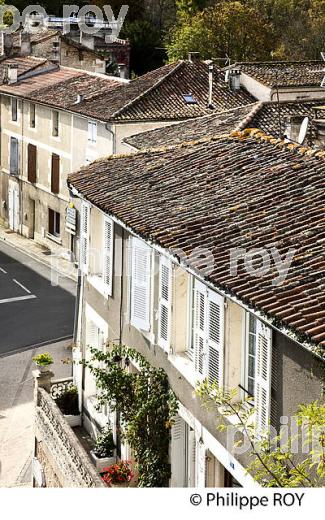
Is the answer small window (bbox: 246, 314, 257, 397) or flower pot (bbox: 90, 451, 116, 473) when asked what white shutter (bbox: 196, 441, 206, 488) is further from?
flower pot (bbox: 90, 451, 116, 473)

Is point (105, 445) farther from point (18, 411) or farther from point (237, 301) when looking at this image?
point (18, 411)

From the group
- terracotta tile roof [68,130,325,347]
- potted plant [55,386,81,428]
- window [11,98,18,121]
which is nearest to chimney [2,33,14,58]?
window [11,98,18,121]

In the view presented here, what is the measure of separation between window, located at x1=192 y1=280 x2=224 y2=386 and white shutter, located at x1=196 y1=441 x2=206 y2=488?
1019mm

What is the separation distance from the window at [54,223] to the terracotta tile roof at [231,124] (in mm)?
17530

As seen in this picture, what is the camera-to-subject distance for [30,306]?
37.1m

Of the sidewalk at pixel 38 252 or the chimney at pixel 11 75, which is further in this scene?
the chimney at pixel 11 75

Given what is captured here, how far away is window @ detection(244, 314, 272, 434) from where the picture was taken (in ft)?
39.1

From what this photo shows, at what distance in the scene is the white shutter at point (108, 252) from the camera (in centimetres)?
1788

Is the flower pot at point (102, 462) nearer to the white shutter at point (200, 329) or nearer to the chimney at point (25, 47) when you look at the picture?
the white shutter at point (200, 329)

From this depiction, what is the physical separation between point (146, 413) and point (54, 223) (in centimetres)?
3175

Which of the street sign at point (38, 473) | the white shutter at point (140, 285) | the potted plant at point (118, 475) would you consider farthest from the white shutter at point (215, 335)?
the street sign at point (38, 473)

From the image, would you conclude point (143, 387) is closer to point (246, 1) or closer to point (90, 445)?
point (90, 445)

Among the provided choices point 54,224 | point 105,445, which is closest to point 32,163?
point 54,224

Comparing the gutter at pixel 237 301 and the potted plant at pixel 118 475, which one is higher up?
the gutter at pixel 237 301
